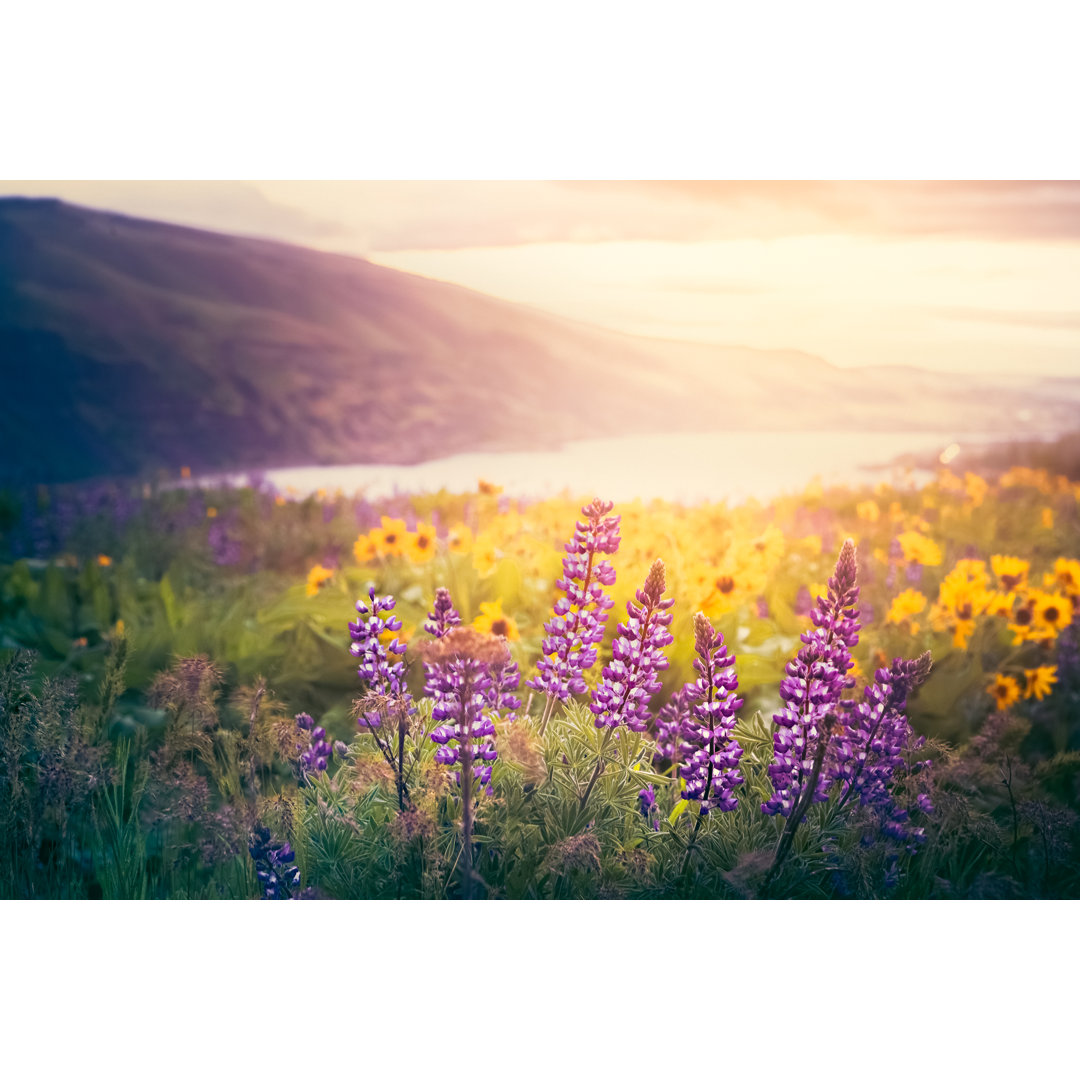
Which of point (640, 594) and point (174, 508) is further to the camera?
point (174, 508)

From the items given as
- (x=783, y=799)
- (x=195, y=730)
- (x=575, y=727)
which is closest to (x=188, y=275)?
(x=195, y=730)

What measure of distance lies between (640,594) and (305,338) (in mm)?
1455

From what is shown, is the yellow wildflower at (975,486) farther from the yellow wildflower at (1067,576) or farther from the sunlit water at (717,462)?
the yellow wildflower at (1067,576)

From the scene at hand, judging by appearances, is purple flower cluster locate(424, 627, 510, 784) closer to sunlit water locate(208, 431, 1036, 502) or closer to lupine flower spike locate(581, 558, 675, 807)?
lupine flower spike locate(581, 558, 675, 807)

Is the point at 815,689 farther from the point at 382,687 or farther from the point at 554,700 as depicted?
the point at 382,687

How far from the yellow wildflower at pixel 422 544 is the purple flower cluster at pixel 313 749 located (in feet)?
2.46

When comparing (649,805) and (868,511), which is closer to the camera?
(649,805)

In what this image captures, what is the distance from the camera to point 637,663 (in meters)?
2.27

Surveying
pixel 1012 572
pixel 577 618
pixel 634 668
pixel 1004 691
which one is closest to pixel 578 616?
pixel 577 618

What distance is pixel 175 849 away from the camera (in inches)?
99.4

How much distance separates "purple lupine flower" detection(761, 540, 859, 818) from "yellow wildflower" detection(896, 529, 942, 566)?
100 cm

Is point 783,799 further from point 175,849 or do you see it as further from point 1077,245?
point 1077,245

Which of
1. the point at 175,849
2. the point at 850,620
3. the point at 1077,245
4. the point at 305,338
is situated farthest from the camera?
the point at 305,338

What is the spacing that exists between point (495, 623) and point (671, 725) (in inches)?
24.1
